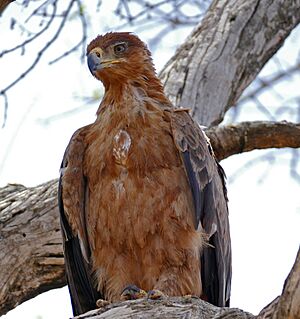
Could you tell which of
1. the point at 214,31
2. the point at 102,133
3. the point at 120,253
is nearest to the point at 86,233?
the point at 120,253

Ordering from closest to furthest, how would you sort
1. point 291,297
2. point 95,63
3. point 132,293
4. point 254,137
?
point 291,297
point 132,293
point 95,63
point 254,137

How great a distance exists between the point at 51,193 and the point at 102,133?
2.01 feet

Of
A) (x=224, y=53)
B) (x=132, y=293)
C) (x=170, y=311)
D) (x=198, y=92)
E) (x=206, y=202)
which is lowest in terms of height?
(x=132, y=293)

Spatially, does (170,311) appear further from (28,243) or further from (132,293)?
(28,243)

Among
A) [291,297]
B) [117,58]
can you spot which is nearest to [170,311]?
[291,297]

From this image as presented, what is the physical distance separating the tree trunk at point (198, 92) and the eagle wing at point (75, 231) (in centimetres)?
19

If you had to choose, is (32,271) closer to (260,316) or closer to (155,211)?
(155,211)

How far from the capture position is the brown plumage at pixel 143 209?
5.96m

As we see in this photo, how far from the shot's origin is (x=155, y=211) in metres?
5.96

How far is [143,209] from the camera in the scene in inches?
235

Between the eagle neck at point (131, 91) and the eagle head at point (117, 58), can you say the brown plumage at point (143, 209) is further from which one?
the eagle head at point (117, 58)

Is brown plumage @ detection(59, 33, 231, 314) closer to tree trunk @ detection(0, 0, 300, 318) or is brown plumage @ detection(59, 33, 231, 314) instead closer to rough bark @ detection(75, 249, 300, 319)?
tree trunk @ detection(0, 0, 300, 318)

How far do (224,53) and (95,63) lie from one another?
1.52 metres

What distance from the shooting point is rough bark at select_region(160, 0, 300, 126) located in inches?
292
